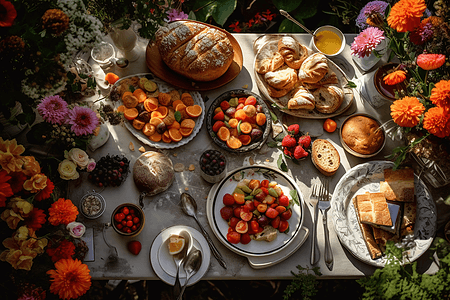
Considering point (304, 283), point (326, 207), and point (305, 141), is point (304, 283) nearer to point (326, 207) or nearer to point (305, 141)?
point (326, 207)

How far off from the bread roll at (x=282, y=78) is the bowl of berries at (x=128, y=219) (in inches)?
43.5

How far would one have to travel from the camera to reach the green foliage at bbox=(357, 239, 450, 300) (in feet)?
5.24

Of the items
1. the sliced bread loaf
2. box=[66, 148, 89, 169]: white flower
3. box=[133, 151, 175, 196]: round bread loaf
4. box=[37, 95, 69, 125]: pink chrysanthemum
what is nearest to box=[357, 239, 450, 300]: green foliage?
the sliced bread loaf

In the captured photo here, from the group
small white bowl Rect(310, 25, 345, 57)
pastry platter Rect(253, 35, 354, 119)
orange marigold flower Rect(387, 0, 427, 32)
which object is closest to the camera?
orange marigold flower Rect(387, 0, 427, 32)

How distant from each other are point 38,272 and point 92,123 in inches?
28.9

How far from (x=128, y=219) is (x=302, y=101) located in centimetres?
123

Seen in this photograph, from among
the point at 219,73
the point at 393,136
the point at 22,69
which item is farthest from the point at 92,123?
the point at 393,136

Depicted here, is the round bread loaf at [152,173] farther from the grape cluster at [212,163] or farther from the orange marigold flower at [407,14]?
the orange marigold flower at [407,14]

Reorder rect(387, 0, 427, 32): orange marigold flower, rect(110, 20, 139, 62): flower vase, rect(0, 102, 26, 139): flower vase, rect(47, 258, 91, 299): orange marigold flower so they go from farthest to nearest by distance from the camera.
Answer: rect(110, 20, 139, 62): flower vase
rect(0, 102, 26, 139): flower vase
rect(387, 0, 427, 32): orange marigold flower
rect(47, 258, 91, 299): orange marigold flower

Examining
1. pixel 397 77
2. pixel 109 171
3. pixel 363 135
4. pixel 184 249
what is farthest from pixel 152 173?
pixel 397 77

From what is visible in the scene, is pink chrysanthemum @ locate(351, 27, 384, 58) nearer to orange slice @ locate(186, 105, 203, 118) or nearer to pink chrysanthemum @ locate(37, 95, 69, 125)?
orange slice @ locate(186, 105, 203, 118)

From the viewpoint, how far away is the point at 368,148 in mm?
1979

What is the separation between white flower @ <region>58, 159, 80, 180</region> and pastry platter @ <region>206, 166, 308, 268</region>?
0.74 m

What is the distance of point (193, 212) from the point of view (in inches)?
74.4
